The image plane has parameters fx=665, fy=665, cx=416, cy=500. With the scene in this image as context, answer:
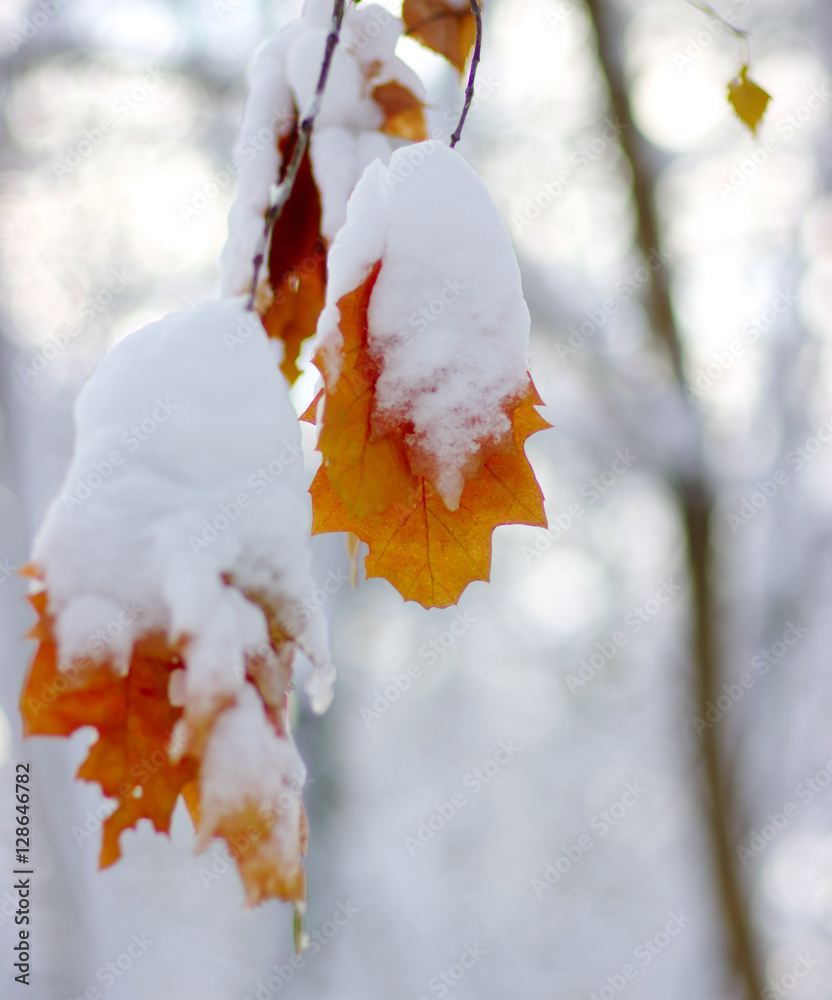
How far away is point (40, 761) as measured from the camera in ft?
12.4

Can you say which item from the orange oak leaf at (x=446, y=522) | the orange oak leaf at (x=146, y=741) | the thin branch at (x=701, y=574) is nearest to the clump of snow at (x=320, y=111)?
the orange oak leaf at (x=446, y=522)

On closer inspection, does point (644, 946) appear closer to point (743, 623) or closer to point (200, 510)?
point (743, 623)

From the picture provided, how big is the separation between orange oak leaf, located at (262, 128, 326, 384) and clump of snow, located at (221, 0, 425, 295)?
0.02 meters

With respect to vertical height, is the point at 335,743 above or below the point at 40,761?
below

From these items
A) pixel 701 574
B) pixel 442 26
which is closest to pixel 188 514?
pixel 442 26

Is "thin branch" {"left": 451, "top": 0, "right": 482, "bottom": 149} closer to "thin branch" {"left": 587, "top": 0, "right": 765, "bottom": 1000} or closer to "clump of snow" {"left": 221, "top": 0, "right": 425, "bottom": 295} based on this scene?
"clump of snow" {"left": 221, "top": 0, "right": 425, "bottom": 295}

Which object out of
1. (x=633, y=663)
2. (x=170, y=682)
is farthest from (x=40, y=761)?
(x=633, y=663)

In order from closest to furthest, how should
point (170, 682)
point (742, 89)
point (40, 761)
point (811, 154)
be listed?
point (170, 682) < point (742, 89) < point (40, 761) < point (811, 154)

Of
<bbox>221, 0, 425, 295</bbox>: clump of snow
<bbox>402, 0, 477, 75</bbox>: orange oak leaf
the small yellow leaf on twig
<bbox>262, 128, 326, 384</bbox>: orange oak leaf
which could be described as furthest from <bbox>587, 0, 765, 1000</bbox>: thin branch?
<bbox>262, 128, 326, 384</bbox>: orange oak leaf

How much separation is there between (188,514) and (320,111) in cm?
49

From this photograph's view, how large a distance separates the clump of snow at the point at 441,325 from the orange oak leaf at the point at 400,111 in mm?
253

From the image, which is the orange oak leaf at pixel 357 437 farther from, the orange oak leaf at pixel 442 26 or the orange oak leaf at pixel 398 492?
the orange oak leaf at pixel 442 26

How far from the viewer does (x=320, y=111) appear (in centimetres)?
68

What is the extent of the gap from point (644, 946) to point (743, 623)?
174 inches
